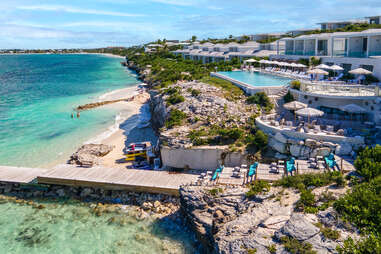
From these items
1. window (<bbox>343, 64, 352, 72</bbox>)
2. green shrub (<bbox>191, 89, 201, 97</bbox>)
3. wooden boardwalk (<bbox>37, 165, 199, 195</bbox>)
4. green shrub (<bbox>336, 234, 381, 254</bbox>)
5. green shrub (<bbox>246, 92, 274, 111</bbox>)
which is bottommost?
wooden boardwalk (<bbox>37, 165, 199, 195</bbox>)

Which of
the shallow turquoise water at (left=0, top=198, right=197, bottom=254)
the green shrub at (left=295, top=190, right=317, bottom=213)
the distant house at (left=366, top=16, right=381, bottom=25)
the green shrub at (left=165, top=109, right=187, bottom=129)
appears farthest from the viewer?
the distant house at (left=366, top=16, right=381, bottom=25)

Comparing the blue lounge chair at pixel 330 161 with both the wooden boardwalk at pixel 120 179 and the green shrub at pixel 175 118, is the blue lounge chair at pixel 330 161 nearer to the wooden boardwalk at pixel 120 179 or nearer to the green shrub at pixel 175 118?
the wooden boardwalk at pixel 120 179

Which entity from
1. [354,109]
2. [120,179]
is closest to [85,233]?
[120,179]

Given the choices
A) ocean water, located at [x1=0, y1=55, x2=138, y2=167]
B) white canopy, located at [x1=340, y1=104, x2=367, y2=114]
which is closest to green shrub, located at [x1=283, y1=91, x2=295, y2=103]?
white canopy, located at [x1=340, y1=104, x2=367, y2=114]

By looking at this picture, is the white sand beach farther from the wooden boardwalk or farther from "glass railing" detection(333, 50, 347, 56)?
"glass railing" detection(333, 50, 347, 56)

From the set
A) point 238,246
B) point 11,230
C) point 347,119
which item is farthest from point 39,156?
point 347,119

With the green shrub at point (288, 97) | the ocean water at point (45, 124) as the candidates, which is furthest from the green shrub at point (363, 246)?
the ocean water at point (45, 124)

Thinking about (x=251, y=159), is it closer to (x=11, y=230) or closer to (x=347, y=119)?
(x=347, y=119)

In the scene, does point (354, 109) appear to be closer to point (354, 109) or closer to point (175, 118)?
point (354, 109)
